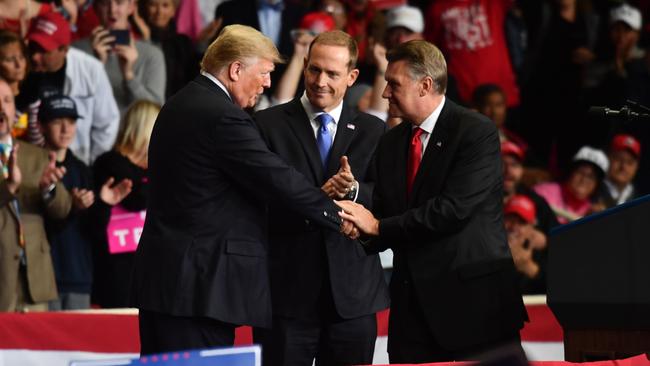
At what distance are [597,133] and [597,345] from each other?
5306mm

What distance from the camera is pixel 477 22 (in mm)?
9039

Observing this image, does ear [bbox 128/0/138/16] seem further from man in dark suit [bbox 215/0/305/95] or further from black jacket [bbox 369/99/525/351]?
black jacket [bbox 369/99/525/351]

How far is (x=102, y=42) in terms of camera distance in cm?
762

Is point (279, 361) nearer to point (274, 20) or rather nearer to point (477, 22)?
point (274, 20)

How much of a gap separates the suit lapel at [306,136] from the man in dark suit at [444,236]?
0.21 m

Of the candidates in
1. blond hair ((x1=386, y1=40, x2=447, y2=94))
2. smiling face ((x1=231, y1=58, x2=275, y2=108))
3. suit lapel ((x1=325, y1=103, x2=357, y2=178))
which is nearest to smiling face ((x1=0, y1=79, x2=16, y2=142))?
suit lapel ((x1=325, y1=103, x2=357, y2=178))

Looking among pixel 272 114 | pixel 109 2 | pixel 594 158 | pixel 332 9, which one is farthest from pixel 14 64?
pixel 594 158

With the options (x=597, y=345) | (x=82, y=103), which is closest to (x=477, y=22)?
(x=82, y=103)

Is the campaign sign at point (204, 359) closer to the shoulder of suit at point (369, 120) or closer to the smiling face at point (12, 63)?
the shoulder of suit at point (369, 120)

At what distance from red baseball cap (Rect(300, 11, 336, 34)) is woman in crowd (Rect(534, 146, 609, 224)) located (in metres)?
1.73

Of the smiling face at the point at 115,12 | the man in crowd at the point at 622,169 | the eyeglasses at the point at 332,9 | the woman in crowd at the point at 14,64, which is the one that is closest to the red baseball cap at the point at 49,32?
the woman in crowd at the point at 14,64

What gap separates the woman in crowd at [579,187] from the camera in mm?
8344

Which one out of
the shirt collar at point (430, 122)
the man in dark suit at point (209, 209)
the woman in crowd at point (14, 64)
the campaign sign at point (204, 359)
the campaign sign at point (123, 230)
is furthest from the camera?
the woman in crowd at point (14, 64)

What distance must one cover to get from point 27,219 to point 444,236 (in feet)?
8.54
